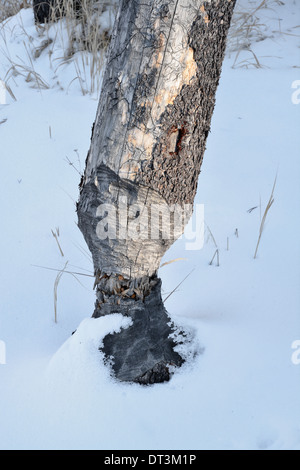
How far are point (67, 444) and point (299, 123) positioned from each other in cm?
204

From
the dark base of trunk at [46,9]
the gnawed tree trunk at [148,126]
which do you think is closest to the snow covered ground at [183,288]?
the gnawed tree trunk at [148,126]

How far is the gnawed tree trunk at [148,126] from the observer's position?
1.15 m

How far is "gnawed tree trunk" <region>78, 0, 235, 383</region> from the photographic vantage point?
115 centimetres

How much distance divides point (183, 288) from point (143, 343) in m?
0.42

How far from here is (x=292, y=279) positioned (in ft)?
5.85
